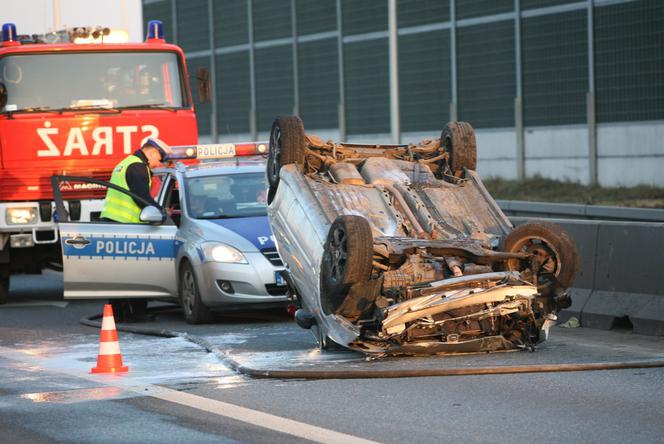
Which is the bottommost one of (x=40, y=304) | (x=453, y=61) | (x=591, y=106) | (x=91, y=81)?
(x=40, y=304)

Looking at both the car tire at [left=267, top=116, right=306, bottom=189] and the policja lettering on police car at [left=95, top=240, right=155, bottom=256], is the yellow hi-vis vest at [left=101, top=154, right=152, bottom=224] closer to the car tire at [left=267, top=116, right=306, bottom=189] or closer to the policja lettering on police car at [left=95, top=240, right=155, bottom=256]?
the policja lettering on police car at [left=95, top=240, right=155, bottom=256]

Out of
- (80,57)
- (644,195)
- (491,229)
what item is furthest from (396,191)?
(644,195)

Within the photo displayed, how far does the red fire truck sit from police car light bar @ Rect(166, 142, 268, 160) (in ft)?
6.57

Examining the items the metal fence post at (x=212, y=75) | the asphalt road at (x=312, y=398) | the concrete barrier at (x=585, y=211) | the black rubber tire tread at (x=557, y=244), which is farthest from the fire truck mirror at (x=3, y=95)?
the metal fence post at (x=212, y=75)

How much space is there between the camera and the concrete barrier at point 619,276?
12586 millimetres

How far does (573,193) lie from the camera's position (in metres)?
33.2

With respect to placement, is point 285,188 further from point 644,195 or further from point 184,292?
point 644,195

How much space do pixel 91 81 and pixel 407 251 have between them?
27.5ft

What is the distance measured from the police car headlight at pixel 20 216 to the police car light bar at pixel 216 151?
228 centimetres

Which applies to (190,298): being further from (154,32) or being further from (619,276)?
(154,32)

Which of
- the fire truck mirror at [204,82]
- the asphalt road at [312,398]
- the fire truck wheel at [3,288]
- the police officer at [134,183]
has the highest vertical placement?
the fire truck mirror at [204,82]

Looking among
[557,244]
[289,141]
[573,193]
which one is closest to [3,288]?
[289,141]

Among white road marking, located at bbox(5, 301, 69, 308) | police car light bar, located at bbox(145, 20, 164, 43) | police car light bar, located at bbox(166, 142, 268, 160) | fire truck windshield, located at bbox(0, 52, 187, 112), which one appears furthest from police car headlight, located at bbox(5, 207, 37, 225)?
police car light bar, located at bbox(145, 20, 164, 43)

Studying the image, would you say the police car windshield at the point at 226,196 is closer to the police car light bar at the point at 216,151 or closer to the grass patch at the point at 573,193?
the police car light bar at the point at 216,151
